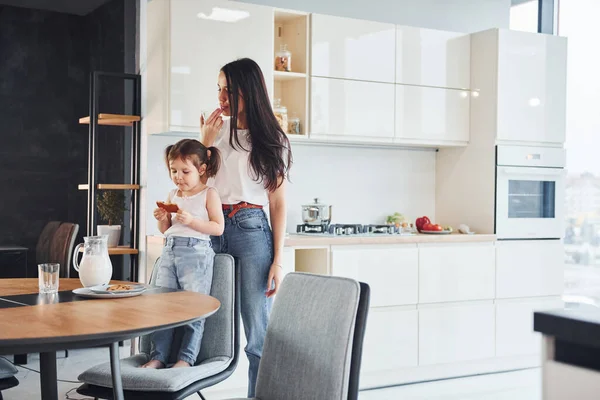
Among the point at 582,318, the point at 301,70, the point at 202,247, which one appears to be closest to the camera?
the point at 582,318

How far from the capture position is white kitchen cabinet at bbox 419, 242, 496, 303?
4492mm

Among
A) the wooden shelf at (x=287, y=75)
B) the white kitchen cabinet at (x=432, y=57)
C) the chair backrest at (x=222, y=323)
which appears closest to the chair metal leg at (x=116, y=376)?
the chair backrest at (x=222, y=323)

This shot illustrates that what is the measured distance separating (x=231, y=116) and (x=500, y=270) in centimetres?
246

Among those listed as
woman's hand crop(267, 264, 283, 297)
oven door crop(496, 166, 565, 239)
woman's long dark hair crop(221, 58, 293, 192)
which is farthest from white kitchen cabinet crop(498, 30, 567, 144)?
woman's hand crop(267, 264, 283, 297)

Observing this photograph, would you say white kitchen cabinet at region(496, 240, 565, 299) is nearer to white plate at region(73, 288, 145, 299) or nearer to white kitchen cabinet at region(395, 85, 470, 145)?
white kitchen cabinet at region(395, 85, 470, 145)

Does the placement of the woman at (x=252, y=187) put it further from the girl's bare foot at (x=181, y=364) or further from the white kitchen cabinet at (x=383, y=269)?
the white kitchen cabinet at (x=383, y=269)

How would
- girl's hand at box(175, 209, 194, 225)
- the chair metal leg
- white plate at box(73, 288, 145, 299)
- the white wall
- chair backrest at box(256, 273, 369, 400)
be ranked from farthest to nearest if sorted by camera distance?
the white wall, girl's hand at box(175, 209, 194, 225), white plate at box(73, 288, 145, 299), the chair metal leg, chair backrest at box(256, 273, 369, 400)

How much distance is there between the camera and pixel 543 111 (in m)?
5.00

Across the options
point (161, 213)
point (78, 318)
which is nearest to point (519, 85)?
point (161, 213)

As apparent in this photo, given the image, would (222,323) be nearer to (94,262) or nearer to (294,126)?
(94,262)

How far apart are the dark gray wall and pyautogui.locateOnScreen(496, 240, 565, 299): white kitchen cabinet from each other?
2.62 metres

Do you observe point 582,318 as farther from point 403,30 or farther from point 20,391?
point 403,30

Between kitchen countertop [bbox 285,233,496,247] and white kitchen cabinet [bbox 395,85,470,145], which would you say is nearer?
kitchen countertop [bbox 285,233,496,247]

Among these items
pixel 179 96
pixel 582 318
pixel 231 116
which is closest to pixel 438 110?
pixel 179 96
